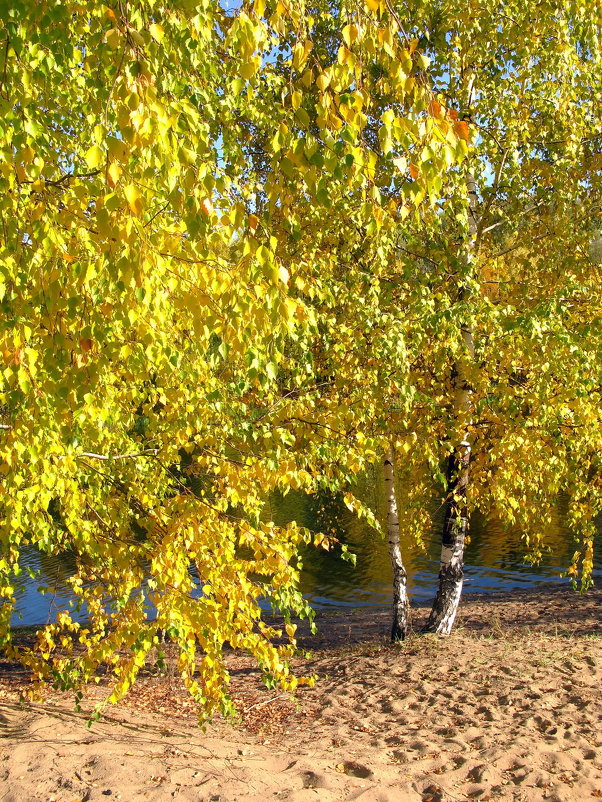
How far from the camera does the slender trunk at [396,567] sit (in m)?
9.63

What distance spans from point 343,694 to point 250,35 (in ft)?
25.0

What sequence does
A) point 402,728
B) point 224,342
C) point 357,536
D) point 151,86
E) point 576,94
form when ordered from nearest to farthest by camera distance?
point 151,86
point 224,342
point 402,728
point 576,94
point 357,536

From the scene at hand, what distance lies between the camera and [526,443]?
23.2 ft

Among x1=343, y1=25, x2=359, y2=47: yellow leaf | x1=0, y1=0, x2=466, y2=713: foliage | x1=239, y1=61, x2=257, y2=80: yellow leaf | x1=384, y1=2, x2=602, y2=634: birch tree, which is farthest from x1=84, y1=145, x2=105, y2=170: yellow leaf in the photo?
x1=384, y1=2, x2=602, y2=634: birch tree

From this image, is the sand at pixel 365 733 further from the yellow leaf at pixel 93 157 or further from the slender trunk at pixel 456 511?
the yellow leaf at pixel 93 157

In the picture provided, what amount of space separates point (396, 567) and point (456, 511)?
1.73m

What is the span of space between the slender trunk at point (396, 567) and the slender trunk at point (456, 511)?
437mm

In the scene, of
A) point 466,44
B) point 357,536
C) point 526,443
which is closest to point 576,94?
point 466,44

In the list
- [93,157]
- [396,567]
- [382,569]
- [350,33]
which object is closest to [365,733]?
[396,567]

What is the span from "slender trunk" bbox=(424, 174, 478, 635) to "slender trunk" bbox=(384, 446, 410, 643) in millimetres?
437

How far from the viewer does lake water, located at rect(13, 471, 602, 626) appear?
14922mm

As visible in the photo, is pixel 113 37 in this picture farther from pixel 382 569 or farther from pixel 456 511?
pixel 382 569

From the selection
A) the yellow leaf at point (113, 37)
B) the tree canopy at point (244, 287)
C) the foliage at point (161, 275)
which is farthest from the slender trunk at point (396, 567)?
the yellow leaf at point (113, 37)

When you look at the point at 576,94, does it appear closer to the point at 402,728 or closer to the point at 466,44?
the point at 466,44
